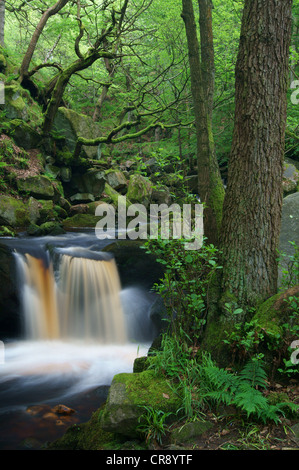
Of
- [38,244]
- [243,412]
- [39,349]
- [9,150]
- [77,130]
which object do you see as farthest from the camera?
[77,130]

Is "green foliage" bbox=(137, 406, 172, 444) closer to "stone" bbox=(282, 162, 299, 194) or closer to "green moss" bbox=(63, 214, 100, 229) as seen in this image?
"green moss" bbox=(63, 214, 100, 229)

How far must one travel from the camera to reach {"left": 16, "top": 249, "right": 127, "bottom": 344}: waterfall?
23.1 feet

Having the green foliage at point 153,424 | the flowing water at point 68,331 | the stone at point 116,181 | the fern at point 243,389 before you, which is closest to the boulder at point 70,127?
the stone at point 116,181

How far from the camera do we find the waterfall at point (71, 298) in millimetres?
7035

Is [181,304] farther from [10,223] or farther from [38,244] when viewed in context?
[10,223]

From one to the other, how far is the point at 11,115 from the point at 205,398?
1211cm

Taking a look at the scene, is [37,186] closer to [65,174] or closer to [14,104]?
[65,174]

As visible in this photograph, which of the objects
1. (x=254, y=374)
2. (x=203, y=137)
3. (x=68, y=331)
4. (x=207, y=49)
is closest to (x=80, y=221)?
(x=68, y=331)

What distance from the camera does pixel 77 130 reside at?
13812mm

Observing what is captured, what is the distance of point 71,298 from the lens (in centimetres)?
746

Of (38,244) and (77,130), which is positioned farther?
(77,130)

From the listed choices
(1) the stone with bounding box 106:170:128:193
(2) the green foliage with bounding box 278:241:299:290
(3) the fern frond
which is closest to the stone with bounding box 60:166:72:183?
(1) the stone with bounding box 106:170:128:193
